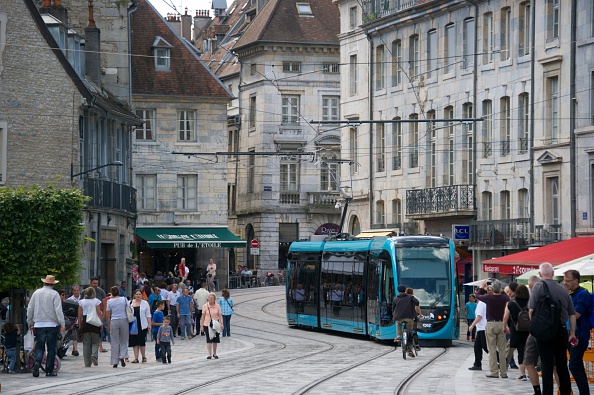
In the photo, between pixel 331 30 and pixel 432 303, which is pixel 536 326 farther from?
pixel 331 30

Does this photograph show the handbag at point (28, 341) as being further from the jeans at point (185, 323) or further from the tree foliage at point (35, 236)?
the jeans at point (185, 323)

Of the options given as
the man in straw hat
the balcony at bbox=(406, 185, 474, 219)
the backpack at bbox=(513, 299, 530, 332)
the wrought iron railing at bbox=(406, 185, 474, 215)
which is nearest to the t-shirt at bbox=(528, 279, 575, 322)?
the backpack at bbox=(513, 299, 530, 332)

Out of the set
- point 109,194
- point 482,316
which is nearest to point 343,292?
point 109,194

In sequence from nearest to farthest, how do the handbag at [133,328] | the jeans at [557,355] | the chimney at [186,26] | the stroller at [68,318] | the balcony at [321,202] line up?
1. the jeans at [557,355]
2. the stroller at [68,318]
3. the handbag at [133,328]
4. the balcony at [321,202]
5. the chimney at [186,26]

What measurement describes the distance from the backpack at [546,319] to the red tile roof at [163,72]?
5274 cm

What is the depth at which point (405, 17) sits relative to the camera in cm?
6103

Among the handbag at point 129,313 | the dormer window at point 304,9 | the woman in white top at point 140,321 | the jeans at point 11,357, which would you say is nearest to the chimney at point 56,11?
the woman in white top at point 140,321

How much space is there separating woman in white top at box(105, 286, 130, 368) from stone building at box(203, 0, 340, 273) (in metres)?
55.3

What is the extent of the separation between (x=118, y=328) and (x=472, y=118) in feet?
75.4

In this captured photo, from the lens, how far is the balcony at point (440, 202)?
5594cm

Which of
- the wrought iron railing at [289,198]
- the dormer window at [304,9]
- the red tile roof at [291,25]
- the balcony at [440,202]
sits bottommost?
the balcony at [440,202]

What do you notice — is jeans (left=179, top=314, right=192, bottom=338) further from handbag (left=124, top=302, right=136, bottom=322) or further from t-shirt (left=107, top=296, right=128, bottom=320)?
t-shirt (left=107, top=296, right=128, bottom=320)

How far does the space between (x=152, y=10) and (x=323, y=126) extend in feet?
58.9

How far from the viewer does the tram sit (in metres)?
36.2
